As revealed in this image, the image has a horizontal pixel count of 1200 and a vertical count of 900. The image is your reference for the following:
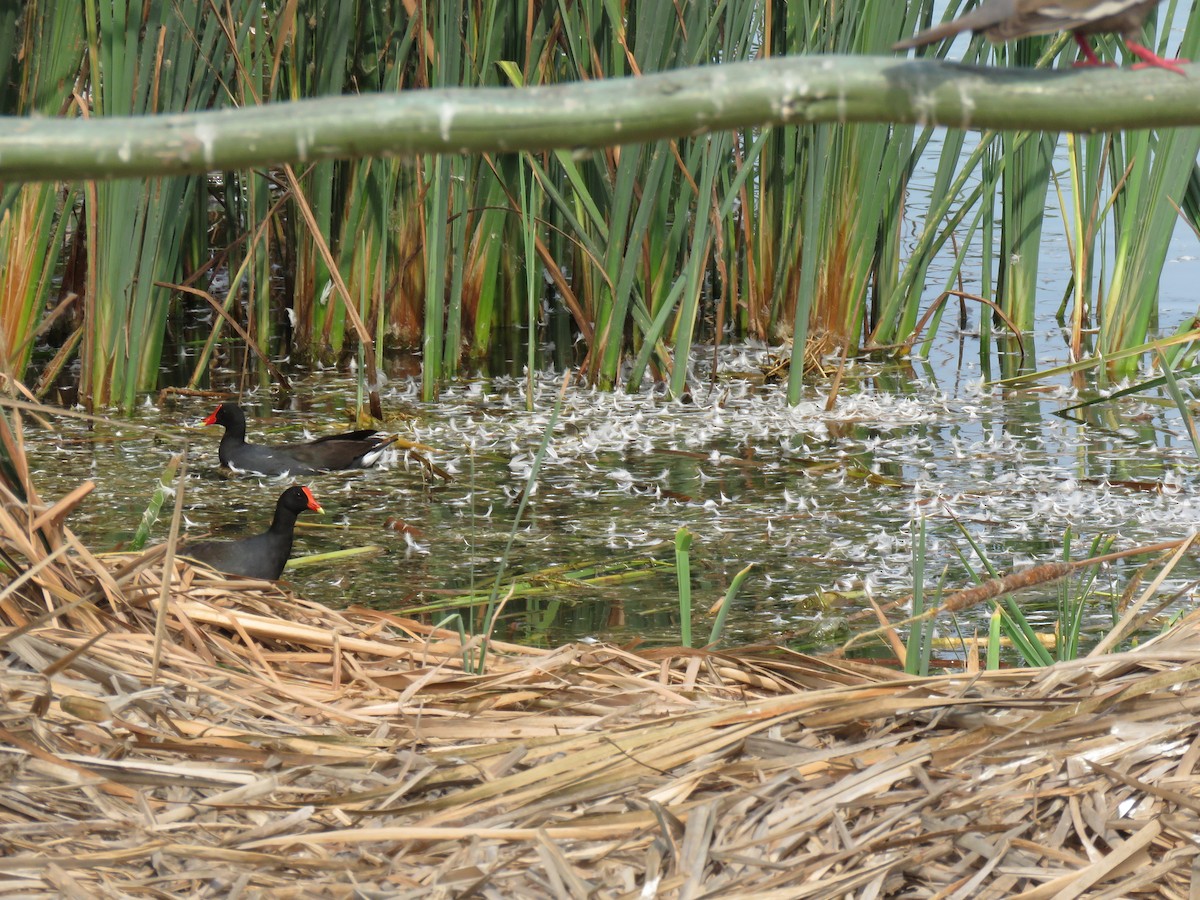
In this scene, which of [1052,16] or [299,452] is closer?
[1052,16]

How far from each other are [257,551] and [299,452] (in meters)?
1.07

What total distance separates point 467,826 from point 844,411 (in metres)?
3.63

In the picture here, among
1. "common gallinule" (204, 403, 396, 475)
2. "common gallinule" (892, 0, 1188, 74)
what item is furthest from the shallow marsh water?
"common gallinule" (892, 0, 1188, 74)

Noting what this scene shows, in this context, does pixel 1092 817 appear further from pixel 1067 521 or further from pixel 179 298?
pixel 179 298

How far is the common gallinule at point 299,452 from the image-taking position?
4367 mm

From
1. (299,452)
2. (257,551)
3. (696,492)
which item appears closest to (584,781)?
(257,551)

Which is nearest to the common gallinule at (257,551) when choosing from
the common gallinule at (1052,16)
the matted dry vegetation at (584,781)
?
the matted dry vegetation at (584,781)

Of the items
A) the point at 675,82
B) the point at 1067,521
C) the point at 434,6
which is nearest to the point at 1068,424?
the point at 1067,521

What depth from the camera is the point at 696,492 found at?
13.4 feet

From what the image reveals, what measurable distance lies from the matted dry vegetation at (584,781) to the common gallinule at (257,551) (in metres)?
1.54

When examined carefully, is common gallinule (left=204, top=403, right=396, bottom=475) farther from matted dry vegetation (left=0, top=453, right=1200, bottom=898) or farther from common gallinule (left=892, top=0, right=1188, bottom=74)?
common gallinule (left=892, top=0, right=1188, bottom=74)

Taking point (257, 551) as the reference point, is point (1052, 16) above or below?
above

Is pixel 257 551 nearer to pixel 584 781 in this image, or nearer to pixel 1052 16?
pixel 584 781

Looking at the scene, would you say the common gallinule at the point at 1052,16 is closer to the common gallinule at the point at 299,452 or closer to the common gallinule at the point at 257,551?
the common gallinule at the point at 257,551
